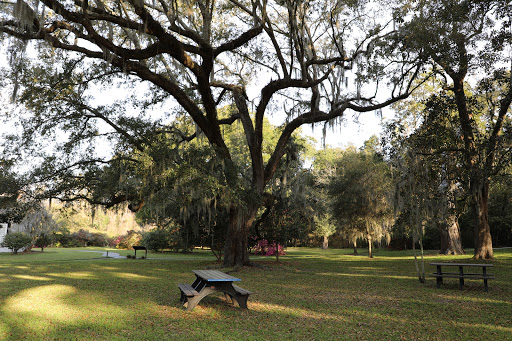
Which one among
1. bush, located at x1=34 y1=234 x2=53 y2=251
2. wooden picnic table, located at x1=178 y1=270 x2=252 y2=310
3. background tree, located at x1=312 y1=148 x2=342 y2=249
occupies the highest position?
background tree, located at x1=312 y1=148 x2=342 y2=249

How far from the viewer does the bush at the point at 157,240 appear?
28.9 metres

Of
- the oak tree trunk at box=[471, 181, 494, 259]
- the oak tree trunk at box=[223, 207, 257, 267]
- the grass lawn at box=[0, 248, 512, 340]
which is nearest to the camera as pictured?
the grass lawn at box=[0, 248, 512, 340]

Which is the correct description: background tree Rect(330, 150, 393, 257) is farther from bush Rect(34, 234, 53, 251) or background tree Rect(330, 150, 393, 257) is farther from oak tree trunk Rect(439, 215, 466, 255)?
bush Rect(34, 234, 53, 251)

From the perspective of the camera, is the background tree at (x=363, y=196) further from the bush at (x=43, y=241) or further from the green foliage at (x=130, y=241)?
the bush at (x=43, y=241)

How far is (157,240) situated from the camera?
94.9 ft

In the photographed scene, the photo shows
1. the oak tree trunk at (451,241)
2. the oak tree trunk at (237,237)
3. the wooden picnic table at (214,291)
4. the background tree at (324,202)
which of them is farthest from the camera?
the background tree at (324,202)

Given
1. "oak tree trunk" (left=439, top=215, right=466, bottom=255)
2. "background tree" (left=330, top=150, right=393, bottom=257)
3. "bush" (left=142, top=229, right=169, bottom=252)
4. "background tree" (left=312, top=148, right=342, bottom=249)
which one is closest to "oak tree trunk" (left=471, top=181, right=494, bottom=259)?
"background tree" (left=330, top=150, right=393, bottom=257)

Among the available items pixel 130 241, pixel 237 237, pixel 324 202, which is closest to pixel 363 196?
pixel 324 202

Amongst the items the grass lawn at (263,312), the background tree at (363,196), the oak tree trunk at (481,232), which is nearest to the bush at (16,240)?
the grass lawn at (263,312)

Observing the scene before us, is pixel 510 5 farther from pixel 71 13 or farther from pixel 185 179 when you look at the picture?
pixel 71 13

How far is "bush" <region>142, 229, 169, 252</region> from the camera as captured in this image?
1137 inches

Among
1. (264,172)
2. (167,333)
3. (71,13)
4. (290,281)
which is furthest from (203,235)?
(167,333)

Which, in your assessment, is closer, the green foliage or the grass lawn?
the grass lawn

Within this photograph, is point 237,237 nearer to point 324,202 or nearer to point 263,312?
point 263,312
